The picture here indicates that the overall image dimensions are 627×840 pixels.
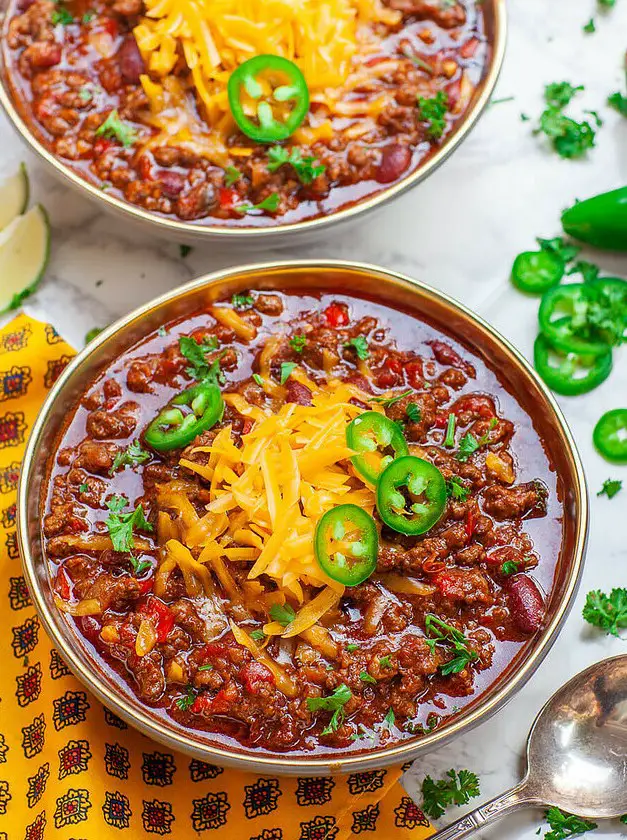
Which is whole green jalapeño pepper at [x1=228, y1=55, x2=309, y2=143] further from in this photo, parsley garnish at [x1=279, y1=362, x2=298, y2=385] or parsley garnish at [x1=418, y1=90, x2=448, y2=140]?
parsley garnish at [x1=279, y1=362, x2=298, y2=385]

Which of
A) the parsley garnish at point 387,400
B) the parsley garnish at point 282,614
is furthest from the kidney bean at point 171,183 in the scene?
the parsley garnish at point 282,614

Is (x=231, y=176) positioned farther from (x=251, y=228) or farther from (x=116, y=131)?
(x=116, y=131)

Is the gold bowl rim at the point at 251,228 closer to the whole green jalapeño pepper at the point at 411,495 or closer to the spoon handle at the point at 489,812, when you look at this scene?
the whole green jalapeño pepper at the point at 411,495

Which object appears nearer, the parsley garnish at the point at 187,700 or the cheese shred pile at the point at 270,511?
the cheese shred pile at the point at 270,511

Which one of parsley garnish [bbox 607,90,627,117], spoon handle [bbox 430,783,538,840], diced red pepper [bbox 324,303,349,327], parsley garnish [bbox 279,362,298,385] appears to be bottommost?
spoon handle [bbox 430,783,538,840]

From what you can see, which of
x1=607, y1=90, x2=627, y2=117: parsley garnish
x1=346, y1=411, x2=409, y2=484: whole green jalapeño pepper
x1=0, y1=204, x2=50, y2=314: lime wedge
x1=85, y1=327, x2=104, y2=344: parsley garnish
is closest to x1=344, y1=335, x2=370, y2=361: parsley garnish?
x1=346, y1=411, x2=409, y2=484: whole green jalapeño pepper

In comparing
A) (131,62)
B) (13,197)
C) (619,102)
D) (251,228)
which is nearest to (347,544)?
(251,228)

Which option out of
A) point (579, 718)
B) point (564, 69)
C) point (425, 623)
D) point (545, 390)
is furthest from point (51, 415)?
point (564, 69)
